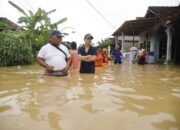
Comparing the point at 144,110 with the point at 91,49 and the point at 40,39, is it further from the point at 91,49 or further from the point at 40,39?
the point at 40,39

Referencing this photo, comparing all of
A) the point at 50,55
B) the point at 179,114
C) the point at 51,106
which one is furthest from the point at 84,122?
the point at 50,55

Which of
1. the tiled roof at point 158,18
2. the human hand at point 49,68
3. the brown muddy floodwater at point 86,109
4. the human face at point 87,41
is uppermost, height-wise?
the tiled roof at point 158,18

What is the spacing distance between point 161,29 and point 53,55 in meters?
20.4

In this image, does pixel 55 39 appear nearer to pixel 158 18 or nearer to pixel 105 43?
pixel 158 18

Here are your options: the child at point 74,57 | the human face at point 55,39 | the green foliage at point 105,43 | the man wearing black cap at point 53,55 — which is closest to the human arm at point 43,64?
the man wearing black cap at point 53,55

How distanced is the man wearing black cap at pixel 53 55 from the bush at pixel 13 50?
10.3 meters

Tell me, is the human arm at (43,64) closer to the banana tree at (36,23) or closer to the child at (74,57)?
the child at (74,57)

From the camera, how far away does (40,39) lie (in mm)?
22031

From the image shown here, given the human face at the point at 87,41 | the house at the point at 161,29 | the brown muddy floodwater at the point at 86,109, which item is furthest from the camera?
the house at the point at 161,29

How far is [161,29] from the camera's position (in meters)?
26.8

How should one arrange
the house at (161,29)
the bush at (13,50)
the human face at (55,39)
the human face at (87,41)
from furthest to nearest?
the house at (161,29)
the bush at (13,50)
the human face at (87,41)
the human face at (55,39)

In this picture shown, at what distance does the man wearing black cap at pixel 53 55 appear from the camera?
7.68m

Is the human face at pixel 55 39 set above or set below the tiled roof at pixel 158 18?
below

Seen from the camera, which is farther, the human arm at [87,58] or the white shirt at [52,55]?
the human arm at [87,58]
